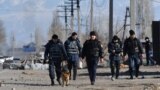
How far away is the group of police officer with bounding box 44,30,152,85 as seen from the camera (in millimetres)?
23797

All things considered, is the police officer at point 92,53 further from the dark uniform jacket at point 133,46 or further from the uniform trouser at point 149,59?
the uniform trouser at point 149,59

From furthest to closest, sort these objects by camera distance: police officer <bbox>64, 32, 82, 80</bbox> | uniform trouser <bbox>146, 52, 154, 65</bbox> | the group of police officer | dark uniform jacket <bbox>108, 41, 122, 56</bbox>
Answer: uniform trouser <bbox>146, 52, 154, 65</bbox>
dark uniform jacket <bbox>108, 41, 122, 56</bbox>
police officer <bbox>64, 32, 82, 80</bbox>
the group of police officer

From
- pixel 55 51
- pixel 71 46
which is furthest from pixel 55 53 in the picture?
pixel 71 46

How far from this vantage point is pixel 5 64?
5697 cm

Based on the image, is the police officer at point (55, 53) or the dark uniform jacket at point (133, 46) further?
the dark uniform jacket at point (133, 46)

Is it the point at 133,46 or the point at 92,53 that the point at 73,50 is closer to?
the point at 133,46

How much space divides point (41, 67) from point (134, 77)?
21.3 metres

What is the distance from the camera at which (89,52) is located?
23766 millimetres

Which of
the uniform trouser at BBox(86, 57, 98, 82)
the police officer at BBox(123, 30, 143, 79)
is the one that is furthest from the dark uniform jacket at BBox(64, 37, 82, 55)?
the uniform trouser at BBox(86, 57, 98, 82)

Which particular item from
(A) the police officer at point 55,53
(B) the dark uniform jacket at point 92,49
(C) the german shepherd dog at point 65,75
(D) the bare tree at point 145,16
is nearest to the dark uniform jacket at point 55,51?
(A) the police officer at point 55,53

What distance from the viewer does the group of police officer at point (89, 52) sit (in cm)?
2380

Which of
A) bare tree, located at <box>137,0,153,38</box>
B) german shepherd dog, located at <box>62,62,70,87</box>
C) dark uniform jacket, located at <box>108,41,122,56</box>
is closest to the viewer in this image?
german shepherd dog, located at <box>62,62,70,87</box>

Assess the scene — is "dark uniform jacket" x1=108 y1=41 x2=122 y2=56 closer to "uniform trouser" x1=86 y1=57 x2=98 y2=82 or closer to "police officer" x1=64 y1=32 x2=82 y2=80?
"police officer" x1=64 y1=32 x2=82 y2=80

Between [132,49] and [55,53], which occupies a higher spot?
[55,53]
